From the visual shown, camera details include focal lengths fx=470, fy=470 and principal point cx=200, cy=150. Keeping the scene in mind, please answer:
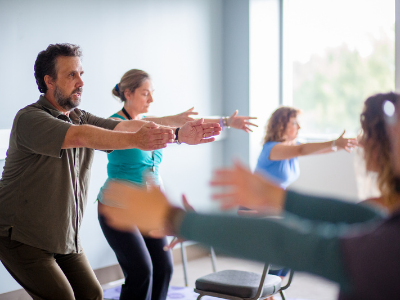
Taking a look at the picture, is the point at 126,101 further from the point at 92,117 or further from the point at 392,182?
the point at 392,182

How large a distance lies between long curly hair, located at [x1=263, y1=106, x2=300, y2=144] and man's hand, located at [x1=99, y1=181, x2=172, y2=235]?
2.67m

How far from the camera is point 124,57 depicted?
384cm

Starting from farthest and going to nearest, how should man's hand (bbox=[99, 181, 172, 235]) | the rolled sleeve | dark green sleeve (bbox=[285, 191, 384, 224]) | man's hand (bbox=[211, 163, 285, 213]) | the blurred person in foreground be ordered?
the rolled sleeve → dark green sleeve (bbox=[285, 191, 384, 224]) → man's hand (bbox=[211, 163, 285, 213]) → man's hand (bbox=[99, 181, 172, 235]) → the blurred person in foreground

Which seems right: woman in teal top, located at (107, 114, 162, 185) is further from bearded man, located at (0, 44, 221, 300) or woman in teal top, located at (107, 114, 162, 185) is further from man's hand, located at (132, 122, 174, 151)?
man's hand, located at (132, 122, 174, 151)

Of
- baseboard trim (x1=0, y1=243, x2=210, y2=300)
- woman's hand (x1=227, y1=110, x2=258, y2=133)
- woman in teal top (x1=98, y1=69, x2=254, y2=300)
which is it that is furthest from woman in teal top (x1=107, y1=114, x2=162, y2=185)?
baseboard trim (x1=0, y1=243, x2=210, y2=300)

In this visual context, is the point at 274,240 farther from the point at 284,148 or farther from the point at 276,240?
the point at 284,148

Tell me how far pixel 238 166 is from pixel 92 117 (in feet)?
4.66

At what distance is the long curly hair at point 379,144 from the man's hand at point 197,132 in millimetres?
1172

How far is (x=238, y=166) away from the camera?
1.00m

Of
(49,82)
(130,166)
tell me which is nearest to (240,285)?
(130,166)

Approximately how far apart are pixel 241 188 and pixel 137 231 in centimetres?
164

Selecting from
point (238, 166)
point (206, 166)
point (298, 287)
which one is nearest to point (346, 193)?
point (298, 287)

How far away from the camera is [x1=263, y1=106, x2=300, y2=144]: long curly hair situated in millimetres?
3436

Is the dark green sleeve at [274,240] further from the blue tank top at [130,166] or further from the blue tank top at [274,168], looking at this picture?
the blue tank top at [274,168]
